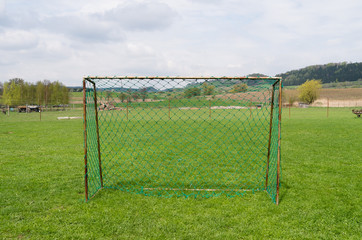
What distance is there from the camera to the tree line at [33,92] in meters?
48.0

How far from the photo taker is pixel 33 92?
53.2 meters

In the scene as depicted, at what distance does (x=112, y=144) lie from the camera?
28.0 ft

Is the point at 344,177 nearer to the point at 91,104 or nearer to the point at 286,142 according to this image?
the point at 286,142

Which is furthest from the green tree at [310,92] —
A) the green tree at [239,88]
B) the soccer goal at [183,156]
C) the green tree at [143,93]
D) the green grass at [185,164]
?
the green tree at [143,93]

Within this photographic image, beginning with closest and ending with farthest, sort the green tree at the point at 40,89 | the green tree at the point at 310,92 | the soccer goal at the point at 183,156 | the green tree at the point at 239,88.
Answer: the soccer goal at the point at 183,156
the green tree at the point at 239,88
the green tree at the point at 40,89
the green tree at the point at 310,92

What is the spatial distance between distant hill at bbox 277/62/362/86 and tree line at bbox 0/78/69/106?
307ft

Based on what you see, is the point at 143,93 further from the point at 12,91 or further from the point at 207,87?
the point at 12,91

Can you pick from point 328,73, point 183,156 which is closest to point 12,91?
point 183,156

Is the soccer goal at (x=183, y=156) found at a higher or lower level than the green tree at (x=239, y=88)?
lower

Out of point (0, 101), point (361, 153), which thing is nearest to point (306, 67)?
point (0, 101)

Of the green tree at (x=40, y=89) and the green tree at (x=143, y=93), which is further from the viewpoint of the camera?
the green tree at (x=40, y=89)

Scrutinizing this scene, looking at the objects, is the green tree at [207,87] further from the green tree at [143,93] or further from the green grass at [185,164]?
the green tree at [143,93]

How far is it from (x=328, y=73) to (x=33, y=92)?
406ft

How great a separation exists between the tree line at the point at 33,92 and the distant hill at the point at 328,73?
307 ft
